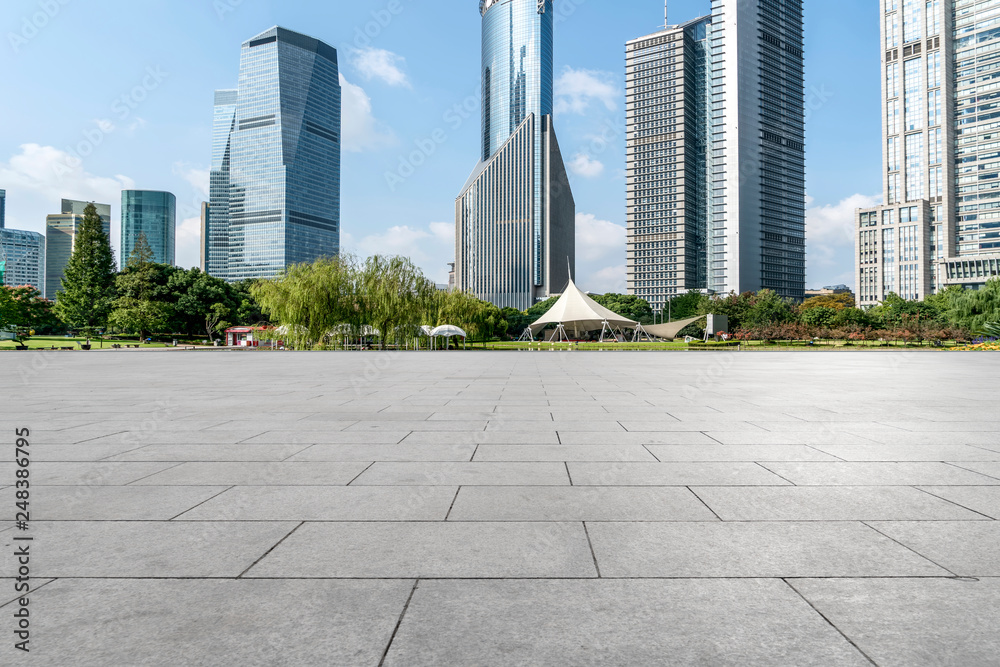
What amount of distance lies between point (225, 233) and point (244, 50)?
5198cm

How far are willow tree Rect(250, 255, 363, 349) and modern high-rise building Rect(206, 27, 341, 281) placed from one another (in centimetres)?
11785

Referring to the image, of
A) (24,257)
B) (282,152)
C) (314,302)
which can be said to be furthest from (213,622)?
(24,257)

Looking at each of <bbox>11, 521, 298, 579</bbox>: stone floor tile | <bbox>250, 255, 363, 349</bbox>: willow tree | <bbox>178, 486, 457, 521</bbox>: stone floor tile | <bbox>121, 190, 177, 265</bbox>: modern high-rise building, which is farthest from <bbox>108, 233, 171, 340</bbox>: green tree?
<bbox>121, 190, 177, 265</bbox>: modern high-rise building

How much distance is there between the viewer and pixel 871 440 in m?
6.51

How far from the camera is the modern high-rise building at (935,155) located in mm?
127375

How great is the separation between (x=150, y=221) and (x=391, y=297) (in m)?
163

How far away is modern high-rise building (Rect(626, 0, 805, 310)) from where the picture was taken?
14762cm

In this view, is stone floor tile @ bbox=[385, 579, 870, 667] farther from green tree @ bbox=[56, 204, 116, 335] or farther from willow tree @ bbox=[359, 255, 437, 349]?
green tree @ bbox=[56, 204, 116, 335]

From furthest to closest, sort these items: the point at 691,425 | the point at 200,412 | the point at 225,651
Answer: the point at 200,412, the point at 691,425, the point at 225,651

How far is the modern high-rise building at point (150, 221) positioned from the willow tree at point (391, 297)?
146872 mm

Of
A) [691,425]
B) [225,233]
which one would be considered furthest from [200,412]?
[225,233]

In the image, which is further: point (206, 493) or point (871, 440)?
point (871, 440)

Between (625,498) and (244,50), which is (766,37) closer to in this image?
(244,50)

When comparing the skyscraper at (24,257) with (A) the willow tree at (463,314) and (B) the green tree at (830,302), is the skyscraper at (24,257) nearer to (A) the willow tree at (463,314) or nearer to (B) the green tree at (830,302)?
(A) the willow tree at (463,314)
